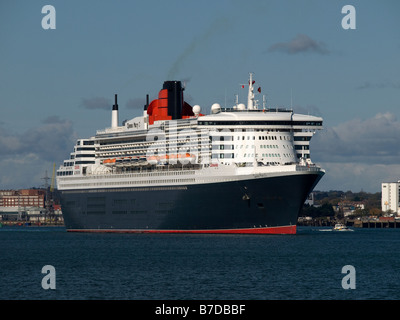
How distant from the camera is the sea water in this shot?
47812 millimetres

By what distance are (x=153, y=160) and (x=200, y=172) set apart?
405 inches

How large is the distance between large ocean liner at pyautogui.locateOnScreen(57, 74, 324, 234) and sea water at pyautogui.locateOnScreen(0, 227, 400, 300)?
4.55 m

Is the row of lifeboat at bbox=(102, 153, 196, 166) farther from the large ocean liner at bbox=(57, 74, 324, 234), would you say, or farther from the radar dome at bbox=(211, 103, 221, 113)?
the radar dome at bbox=(211, 103, 221, 113)

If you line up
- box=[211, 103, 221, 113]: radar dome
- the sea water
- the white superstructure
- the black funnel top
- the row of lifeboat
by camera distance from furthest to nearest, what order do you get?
the black funnel top
the row of lifeboat
box=[211, 103, 221, 113]: radar dome
the white superstructure
the sea water

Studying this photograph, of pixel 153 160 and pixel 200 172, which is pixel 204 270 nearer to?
pixel 200 172

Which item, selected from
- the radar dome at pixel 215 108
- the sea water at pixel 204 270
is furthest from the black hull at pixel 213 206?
the radar dome at pixel 215 108

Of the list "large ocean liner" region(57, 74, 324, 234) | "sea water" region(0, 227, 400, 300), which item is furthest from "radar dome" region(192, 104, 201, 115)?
"sea water" region(0, 227, 400, 300)

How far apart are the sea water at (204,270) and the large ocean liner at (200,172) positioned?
455 cm

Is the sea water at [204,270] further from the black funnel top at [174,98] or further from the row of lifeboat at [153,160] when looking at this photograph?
the black funnel top at [174,98]

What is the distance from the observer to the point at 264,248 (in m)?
74.2

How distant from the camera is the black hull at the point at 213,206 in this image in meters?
88.5
